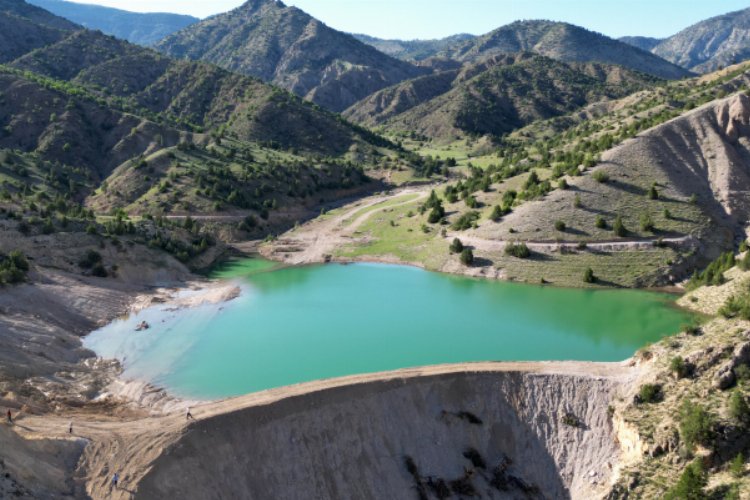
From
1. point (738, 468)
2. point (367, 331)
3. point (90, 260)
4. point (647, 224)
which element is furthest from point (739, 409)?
point (90, 260)

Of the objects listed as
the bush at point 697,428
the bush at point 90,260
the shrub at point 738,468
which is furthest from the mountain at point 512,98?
the shrub at point 738,468

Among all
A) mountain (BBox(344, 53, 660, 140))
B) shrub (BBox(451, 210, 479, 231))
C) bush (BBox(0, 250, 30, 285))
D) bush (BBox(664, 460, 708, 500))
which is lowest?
bush (BBox(664, 460, 708, 500))

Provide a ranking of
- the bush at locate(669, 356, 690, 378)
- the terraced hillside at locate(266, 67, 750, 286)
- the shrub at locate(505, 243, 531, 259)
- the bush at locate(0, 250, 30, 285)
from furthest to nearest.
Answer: the shrub at locate(505, 243, 531, 259)
the terraced hillside at locate(266, 67, 750, 286)
the bush at locate(0, 250, 30, 285)
the bush at locate(669, 356, 690, 378)

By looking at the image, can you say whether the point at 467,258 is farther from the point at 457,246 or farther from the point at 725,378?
the point at 725,378

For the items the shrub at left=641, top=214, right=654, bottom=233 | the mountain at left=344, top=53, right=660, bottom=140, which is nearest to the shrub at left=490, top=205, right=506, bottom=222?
the shrub at left=641, top=214, right=654, bottom=233

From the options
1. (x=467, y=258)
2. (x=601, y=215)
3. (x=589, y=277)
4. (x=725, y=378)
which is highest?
(x=601, y=215)

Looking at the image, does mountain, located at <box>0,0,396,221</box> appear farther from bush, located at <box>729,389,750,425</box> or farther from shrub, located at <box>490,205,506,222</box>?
bush, located at <box>729,389,750,425</box>

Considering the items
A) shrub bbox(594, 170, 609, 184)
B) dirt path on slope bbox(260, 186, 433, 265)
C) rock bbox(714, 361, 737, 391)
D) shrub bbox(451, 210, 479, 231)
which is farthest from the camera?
dirt path on slope bbox(260, 186, 433, 265)
